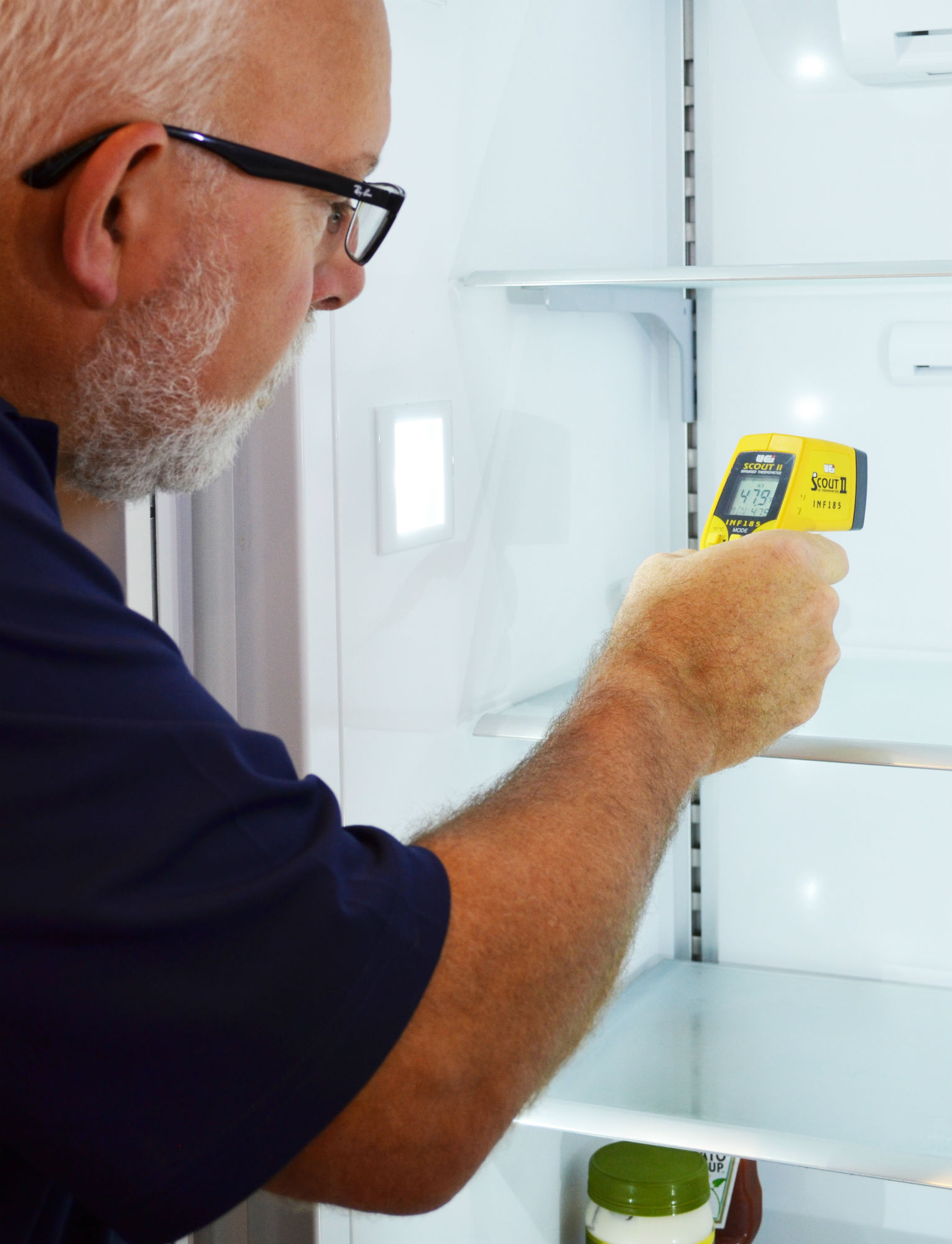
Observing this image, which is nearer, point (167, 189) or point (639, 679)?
point (167, 189)

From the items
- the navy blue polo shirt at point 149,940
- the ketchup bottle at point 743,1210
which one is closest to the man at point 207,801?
the navy blue polo shirt at point 149,940

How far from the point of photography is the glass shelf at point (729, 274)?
4.02 ft

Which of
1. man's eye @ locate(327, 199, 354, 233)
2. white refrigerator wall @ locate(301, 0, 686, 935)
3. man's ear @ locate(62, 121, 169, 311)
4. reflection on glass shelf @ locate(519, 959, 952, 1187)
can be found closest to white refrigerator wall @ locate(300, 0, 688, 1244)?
white refrigerator wall @ locate(301, 0, 686, 935)

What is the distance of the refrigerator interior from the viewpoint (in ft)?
4.18

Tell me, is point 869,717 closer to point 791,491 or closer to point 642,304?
point 791,491

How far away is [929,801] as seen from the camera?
1.66 meters

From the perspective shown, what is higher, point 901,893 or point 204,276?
point 204,276

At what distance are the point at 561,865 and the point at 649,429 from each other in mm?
1100

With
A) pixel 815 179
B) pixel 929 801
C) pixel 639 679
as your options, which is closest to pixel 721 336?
pixel 815 179

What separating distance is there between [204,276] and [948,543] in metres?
1.15

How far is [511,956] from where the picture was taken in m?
0.68

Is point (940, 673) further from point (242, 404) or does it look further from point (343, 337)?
point (242, 404)

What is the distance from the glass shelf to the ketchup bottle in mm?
1166

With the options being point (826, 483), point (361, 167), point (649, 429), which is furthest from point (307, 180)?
point (649, 429)
